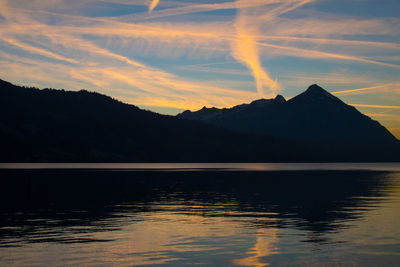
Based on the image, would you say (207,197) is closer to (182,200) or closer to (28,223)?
(182,200)

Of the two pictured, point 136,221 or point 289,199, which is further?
point 289,199

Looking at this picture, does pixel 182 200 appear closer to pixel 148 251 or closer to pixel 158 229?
pixel 158 229

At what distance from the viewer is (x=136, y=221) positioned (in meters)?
47.1

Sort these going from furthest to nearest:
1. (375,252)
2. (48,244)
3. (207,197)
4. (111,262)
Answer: (207,197) → (48,244) → (375,252) → (111,262)

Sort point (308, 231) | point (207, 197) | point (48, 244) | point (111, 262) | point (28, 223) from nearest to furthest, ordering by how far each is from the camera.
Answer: point (111, 262), point (48, 244), point (308, 231), point (28, 223), point (207, 197)

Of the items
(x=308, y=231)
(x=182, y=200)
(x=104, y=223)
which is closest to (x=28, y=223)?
(x=104, y=223)

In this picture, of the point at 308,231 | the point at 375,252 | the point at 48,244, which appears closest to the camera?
the point at 375,252

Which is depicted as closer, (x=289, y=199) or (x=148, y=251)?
(x=148, y=251)

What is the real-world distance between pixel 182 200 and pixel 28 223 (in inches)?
1141

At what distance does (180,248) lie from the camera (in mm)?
32906

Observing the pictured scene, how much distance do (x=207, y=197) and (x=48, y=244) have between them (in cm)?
4480

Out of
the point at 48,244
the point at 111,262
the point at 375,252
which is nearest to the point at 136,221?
the point at 48,244

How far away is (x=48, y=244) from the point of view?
112 feet

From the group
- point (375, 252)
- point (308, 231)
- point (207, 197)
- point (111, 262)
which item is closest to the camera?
point (111, 262)
